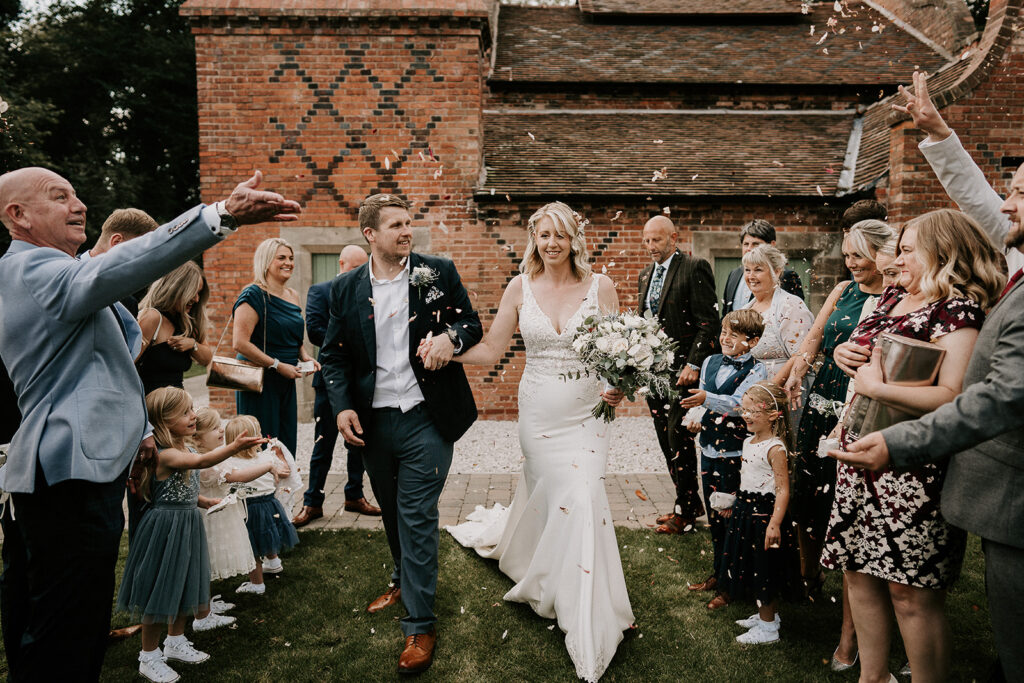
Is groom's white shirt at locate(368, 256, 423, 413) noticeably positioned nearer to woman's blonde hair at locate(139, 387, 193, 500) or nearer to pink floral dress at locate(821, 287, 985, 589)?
woman's blonde hair at locate(139, 387, 193, 500)

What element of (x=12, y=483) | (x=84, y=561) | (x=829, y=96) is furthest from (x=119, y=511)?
(x=829, y=96)

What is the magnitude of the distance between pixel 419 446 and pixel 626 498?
3.05m

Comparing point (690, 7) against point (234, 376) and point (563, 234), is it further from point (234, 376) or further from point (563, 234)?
point (234, 376)

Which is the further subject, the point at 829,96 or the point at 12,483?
the point at 829,96

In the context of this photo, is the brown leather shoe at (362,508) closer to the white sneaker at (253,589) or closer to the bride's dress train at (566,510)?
the white sneaker at (253,589)

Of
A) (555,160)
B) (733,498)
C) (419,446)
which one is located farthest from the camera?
(555,160)

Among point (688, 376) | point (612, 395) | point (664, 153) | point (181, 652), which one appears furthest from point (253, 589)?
point (664, 153)

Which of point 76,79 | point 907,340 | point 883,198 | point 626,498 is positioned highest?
point 76,79

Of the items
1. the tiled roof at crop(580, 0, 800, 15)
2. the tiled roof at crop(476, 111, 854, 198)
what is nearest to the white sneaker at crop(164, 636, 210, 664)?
the tiled roof at crop(476, 111, 854, 198)

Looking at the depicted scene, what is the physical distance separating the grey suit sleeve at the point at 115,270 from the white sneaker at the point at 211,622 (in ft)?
7.77

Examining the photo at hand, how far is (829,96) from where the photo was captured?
1123 cm

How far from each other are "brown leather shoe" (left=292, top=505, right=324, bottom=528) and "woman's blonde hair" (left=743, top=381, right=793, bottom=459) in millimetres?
3846

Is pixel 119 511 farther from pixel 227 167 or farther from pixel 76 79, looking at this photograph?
pixel 76 79

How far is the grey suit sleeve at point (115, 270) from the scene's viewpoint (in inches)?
83.8
